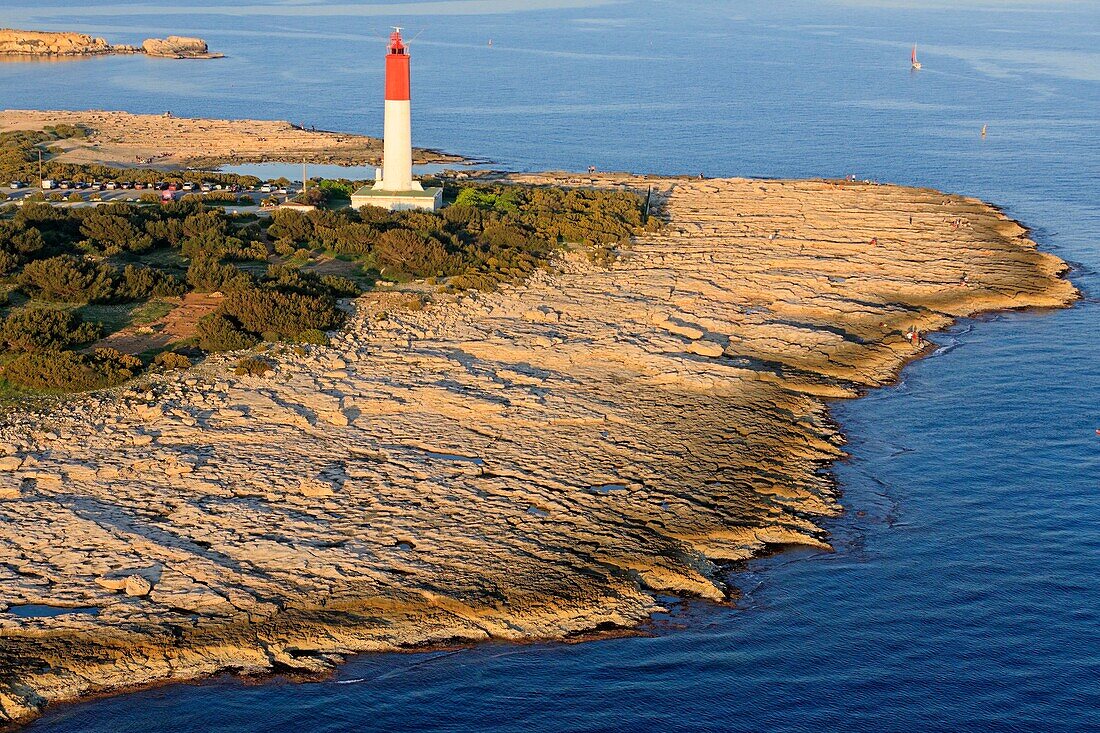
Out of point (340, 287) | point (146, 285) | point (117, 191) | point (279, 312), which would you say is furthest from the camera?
point (117, 191)

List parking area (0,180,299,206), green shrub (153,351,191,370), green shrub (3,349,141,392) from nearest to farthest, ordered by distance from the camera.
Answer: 1. green shrub (3,349,141,392)
2. green shrub (153,351,191,370)
3. parking area (0,180,299,206)

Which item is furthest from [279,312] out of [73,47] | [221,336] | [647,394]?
[73,47]

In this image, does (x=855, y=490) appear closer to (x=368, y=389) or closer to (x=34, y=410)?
(x=368, y=389)

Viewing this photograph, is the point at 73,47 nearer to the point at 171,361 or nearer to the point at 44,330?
the point at 44,330

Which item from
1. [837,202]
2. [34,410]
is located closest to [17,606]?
[34,410]

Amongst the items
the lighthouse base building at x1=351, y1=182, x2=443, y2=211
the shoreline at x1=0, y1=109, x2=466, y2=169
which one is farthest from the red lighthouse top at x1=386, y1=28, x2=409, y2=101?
the shoreline at x1=0, y1=109, x2=466, y2=169

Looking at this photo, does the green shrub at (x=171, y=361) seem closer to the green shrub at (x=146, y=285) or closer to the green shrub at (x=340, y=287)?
the green shrub at (x=146, y=285)

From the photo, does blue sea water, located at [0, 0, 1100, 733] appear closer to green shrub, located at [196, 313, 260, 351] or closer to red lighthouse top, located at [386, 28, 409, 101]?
green shrub, located at [196, 313, 260, 351]

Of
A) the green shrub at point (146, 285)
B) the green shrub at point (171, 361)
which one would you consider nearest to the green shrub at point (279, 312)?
the green shrub at point (146, 285)
